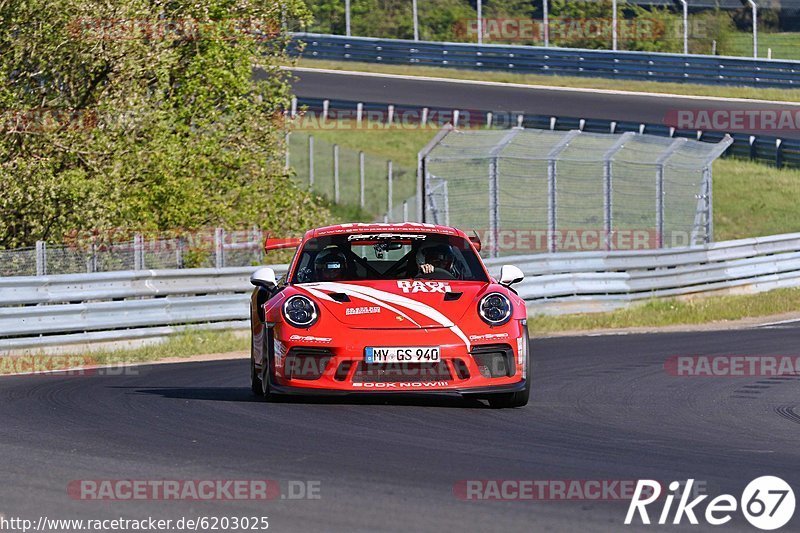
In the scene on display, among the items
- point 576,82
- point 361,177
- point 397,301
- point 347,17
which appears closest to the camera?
point 397,301

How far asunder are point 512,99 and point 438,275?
30.0m

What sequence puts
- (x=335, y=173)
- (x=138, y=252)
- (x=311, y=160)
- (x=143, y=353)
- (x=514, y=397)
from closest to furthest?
(x=514, y=397)
(x=143, y=353)
(x=138, y=252)
(x=335, y=173)
(x=311, y=160)

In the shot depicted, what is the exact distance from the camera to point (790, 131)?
35.8 meters

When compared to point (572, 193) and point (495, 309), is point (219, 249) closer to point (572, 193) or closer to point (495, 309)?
point (572, 193)

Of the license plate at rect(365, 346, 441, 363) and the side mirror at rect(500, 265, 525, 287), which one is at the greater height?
the side mirror at rect(500, 265, 525, 287)

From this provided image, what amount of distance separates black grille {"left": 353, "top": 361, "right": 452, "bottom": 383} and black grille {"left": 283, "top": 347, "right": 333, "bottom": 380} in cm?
23

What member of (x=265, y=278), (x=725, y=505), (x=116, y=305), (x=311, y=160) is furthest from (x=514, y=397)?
(x=311, y=160)

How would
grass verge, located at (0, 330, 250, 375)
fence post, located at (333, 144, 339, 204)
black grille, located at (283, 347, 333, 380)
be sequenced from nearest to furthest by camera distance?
black grille, located at (283, 347, 333, 380), grass verge, located at (0, 330, 250, 375), fence post, located at (333, 144, 339, 204)

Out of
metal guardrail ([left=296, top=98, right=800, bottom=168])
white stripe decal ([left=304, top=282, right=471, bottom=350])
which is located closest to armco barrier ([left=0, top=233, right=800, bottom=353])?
white stripe decal ([left=304, top=282, right=471, bottom=350])

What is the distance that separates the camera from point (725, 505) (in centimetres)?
581

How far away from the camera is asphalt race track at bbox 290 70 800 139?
36781mm

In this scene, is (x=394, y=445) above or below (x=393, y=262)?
below

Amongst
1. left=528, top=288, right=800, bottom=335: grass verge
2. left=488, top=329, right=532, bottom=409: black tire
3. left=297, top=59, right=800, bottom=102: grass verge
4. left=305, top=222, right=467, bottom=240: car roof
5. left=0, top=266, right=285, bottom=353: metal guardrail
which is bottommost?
left=528, top=288, right=800, bottom=335: grass verge

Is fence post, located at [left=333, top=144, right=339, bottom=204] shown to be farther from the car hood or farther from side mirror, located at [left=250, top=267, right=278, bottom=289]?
the car hood
